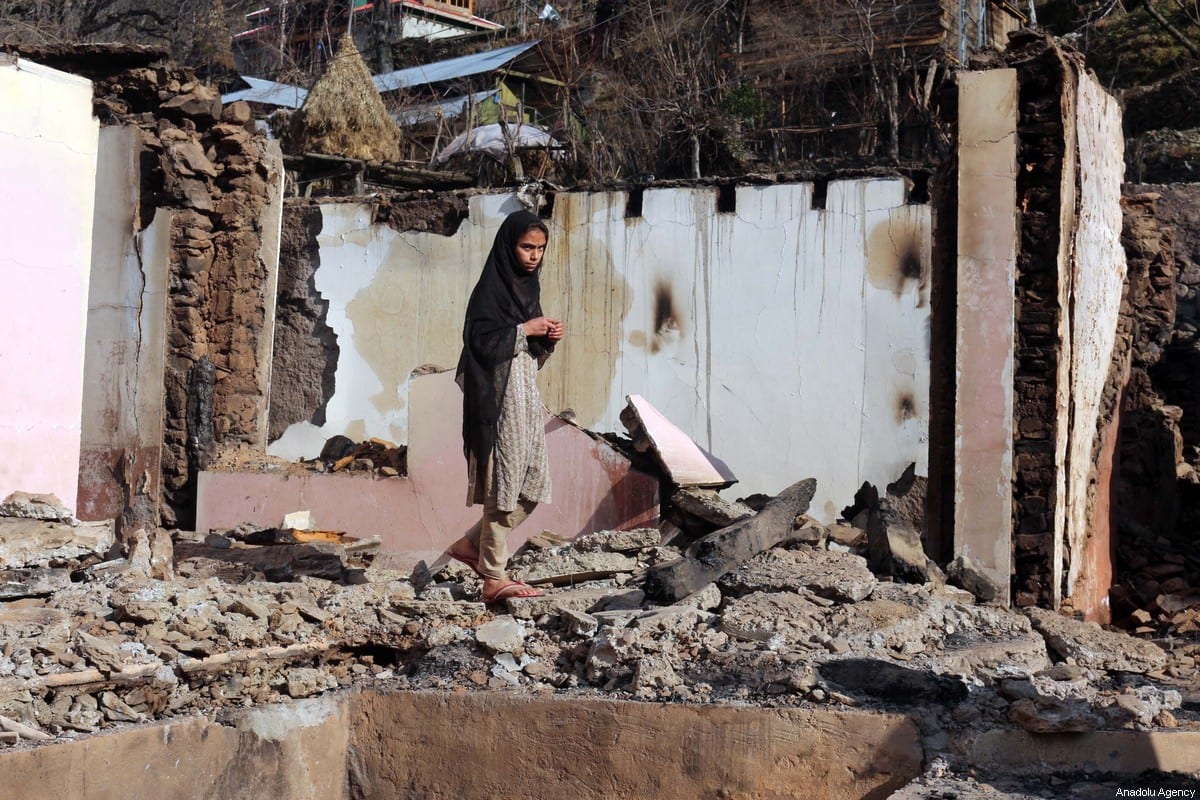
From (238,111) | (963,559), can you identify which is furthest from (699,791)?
(238,111)

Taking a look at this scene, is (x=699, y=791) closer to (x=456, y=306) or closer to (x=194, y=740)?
(x=194, y=740)

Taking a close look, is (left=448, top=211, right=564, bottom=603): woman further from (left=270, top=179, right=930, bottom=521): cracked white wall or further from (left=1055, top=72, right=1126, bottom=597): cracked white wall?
(left=270, top=179, right=930, bottom=521): cracked white wall

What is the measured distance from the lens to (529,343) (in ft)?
17.0

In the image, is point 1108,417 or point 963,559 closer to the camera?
point 963,559

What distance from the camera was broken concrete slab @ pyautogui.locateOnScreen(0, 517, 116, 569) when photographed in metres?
5.62

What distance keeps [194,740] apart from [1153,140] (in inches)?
596

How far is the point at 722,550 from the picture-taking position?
18.4 ft

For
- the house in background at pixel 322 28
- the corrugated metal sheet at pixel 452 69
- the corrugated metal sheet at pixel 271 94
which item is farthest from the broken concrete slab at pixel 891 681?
the house in background at pixel 322 28

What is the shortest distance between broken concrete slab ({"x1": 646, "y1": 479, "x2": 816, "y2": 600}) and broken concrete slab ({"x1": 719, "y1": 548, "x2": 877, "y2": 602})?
0.19 ft

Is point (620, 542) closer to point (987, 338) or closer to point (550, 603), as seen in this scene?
point (550, 603)

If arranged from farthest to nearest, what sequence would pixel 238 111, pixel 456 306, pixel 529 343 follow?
pixel 456 306, pixel 238 111, pixel 529 343

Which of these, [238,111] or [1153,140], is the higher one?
[1153,140]

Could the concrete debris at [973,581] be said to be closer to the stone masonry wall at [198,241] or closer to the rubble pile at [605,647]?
the rubble pile at [605,647]

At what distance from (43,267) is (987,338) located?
5437mm
